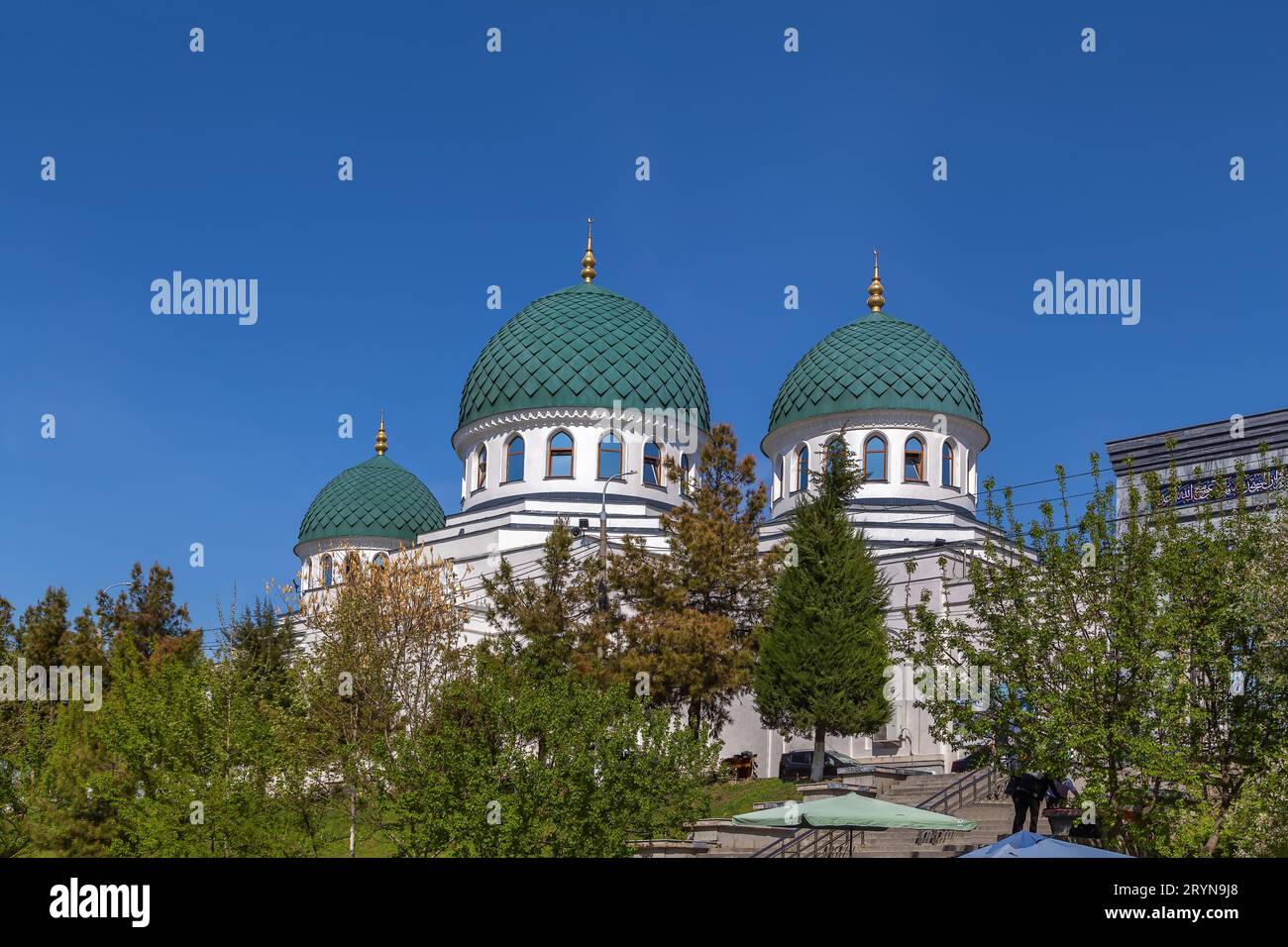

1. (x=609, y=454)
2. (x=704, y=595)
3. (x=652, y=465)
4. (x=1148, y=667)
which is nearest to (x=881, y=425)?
(x=652, y=465)

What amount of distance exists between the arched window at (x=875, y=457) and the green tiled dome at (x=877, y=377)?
93 cm

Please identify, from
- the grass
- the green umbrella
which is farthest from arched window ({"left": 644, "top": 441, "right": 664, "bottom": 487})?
the green umbrella

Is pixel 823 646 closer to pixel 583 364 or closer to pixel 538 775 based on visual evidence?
pixel 538 775

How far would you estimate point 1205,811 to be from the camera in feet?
51.5

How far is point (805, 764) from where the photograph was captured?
92.1 feet

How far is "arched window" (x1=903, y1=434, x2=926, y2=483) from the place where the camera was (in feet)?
127

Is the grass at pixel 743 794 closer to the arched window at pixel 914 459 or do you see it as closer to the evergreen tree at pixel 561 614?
the evergreen tree at pixel 561 614

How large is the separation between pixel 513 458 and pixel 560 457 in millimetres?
1482

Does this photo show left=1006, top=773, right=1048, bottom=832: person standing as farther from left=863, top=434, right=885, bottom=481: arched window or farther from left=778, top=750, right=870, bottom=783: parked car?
left=863, top=434, right=885, bottom=481: arched window

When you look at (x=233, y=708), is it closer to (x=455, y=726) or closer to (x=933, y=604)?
(x=455, y=726)

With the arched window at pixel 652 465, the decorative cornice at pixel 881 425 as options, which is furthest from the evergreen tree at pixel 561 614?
the decorative cornice at pixel 881 425

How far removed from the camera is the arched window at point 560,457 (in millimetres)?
38844
